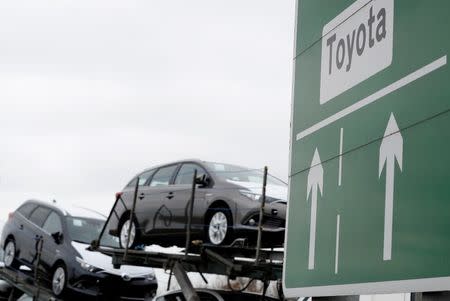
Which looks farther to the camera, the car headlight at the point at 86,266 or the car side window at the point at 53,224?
the car side window at the point at 53,224

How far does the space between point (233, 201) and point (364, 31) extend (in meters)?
8.04

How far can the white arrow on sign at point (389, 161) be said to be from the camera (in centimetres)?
235

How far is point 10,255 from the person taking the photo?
1552 cm

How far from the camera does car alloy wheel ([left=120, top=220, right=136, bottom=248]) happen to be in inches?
489

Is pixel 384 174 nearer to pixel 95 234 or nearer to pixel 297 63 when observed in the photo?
pixel 297 63

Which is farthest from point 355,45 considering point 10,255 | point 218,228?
point 10,255

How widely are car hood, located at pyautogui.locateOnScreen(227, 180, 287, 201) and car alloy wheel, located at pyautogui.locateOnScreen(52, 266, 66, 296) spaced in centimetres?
408

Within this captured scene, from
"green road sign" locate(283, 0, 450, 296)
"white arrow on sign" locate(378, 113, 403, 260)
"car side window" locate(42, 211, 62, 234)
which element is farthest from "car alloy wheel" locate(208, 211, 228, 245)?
"white arrow on sign" locate(378, 113, 403, 260)

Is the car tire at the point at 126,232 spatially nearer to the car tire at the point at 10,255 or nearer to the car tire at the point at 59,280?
the car tire at the point at 59,280

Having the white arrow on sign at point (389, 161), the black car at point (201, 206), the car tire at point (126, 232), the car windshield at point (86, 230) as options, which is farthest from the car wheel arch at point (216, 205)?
the white arrow on sign at point (389, 161)

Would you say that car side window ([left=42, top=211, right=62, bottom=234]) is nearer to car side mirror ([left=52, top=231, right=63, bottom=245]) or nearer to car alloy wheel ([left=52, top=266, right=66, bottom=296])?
car side mirror ([left=52, top=231, right=63, bottom=245])

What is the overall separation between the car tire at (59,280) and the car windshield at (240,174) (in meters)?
3.61

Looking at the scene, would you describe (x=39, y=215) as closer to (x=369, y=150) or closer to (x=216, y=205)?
(x=216, y=205)

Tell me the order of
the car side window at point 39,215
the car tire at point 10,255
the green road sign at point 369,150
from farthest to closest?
the car tire at point 10,255, the car side window at point 39,215, the green road sign at point 369,150
